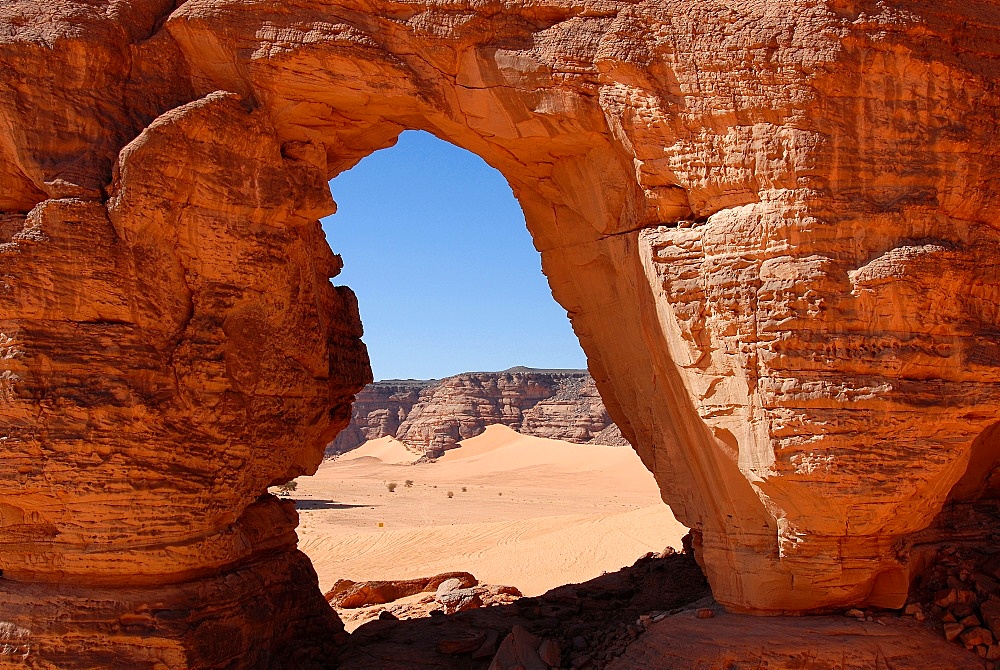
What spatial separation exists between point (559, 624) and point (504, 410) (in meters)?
46.2

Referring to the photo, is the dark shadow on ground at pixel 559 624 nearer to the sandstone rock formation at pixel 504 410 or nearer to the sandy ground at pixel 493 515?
the sandy ground at pixel 493 515

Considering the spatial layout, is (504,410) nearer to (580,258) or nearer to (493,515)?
(493,515)

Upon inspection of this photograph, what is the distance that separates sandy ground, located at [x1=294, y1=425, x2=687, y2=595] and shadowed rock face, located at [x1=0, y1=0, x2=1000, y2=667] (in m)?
6.81

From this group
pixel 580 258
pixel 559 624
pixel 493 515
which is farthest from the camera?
pixel 493 515

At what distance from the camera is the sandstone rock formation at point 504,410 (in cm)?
5194

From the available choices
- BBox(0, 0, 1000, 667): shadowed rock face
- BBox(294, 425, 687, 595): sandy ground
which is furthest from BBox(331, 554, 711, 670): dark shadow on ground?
BBox(294, 425, 687, 595): sandy ground

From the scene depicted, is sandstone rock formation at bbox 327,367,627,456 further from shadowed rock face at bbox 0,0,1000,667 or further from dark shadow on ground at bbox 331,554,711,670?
shadowed rock face at bbox 0,0,1000,667

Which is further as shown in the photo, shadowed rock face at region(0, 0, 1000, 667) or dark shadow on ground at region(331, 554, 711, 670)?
dark shadow on ground at region(331, 554, 711, 670)

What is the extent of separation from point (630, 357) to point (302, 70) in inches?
159

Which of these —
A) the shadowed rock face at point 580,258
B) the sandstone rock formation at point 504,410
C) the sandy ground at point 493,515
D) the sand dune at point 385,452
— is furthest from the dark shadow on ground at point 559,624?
the sand dune at point 385,452

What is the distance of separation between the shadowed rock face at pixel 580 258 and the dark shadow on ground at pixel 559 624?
1.01m

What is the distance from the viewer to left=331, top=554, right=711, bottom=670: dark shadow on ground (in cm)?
760

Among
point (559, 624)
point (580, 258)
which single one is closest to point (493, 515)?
point (559, 624)

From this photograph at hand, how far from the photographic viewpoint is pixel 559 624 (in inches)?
337
